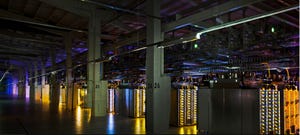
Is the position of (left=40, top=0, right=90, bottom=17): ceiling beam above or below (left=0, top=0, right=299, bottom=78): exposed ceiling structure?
above

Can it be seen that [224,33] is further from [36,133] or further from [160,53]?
[36,133]

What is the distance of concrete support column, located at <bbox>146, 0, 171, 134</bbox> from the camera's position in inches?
342

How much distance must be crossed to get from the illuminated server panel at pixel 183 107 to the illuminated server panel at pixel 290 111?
360 centimetres

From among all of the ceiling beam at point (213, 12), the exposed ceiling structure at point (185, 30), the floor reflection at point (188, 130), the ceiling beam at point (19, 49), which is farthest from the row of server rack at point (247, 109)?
the ceiling beam at point (19, 49)

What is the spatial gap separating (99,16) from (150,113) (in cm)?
674

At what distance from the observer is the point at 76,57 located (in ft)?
72.3

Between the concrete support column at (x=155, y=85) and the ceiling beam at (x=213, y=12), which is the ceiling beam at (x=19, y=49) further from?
the ceiling beam at (x=213, y=12)

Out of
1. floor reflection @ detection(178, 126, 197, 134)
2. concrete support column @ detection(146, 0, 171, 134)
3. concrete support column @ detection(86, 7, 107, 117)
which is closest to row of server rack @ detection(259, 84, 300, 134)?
floor reflection @ detection(178, 126, 197, 134)

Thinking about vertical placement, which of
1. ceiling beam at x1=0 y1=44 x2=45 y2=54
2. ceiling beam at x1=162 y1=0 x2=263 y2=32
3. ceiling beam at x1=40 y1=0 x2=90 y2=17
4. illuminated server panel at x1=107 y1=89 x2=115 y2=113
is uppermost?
ceiling beam at x1=40 y1=0 x2=90 y2=17

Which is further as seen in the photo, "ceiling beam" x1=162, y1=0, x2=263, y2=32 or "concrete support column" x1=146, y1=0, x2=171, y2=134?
"concrete support column" x1=146, y1=0, x2=171, y2=134

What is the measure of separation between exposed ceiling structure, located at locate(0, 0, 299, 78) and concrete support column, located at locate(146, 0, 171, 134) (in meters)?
0.48

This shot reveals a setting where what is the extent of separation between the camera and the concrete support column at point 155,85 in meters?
8.70

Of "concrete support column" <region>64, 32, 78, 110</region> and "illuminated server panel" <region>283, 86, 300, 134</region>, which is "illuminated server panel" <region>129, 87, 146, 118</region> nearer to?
"concrete support column" <region>64, 32, 78, 110</region>

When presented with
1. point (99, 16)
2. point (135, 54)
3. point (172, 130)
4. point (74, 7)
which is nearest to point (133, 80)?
point (135, 54)
